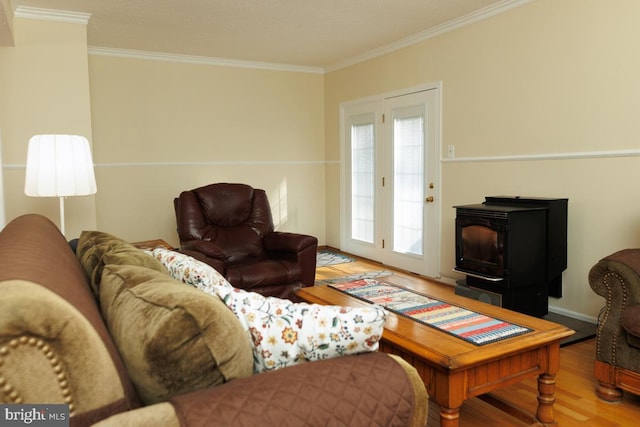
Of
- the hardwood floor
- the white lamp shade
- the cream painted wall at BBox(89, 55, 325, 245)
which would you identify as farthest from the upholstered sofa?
the cream painted wall at BBox(89, 55, 325, 245)

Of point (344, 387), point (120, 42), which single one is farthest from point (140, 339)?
point (120, 42)

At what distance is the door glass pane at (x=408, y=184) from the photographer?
5.06 m

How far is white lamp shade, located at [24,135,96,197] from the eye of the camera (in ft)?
9.93

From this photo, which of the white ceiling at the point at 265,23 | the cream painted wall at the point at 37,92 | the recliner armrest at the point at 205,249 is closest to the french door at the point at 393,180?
the white ceiling at the point at 265,23

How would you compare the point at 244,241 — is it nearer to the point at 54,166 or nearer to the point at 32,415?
the point at 54,166

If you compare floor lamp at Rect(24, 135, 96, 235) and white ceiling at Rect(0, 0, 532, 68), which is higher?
white ceiling at Rect(0, 0, 532, 68)

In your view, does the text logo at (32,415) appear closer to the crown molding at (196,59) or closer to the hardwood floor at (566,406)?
the hardwood floor at (566,406)

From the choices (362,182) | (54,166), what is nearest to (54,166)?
(54,166)

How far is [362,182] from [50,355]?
17.3 ft

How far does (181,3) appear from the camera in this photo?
3959 millimetres

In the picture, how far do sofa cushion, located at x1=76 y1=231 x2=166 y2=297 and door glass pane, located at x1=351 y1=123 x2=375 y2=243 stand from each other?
4.12 meters

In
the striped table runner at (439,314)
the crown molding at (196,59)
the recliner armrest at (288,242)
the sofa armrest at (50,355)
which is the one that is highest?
the crown molding at (196,59)

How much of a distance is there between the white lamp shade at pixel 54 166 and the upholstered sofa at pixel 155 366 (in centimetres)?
184

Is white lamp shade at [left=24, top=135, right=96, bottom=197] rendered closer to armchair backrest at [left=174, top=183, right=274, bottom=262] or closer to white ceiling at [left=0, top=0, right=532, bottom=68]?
white ceiling at [left=0, top=0, right=532, bottom=68]
